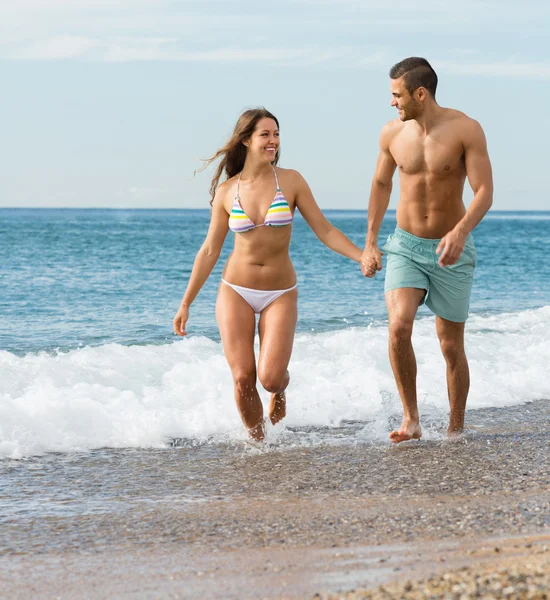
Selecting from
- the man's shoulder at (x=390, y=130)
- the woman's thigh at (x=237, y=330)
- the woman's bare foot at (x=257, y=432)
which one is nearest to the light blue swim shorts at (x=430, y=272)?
the man's shoulder at (x=390, y=130)

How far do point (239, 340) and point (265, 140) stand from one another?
122cm

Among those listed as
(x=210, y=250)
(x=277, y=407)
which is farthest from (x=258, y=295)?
(x=277, y=407)

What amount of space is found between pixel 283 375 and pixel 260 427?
0.44 m

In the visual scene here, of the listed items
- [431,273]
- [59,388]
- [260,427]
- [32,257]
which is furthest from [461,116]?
[32,257]

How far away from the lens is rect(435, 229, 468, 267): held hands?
5238 mm

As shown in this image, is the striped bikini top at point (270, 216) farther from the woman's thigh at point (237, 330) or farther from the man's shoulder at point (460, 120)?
the man's shoulder at point (460, 120)

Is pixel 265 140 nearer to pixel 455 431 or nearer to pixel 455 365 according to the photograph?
pixel 455 365

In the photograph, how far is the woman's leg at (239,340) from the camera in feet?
18.5

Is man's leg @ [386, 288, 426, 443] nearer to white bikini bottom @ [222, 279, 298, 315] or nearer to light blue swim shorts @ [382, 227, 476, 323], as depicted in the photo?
light blue swim shorts @ [382, 227, 476, 323]

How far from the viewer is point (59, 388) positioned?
7.40m

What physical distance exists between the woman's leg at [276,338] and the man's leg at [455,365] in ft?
3.11

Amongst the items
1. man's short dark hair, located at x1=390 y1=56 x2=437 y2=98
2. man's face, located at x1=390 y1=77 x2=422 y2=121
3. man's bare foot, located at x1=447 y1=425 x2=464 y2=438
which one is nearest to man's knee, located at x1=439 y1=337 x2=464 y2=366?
man's bare foot, located at x1=447 y1=425 x2=464 y2=438

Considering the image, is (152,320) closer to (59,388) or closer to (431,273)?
(59,388)

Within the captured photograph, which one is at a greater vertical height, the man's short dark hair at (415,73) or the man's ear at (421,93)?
the man's short dark hair at (415,73)
